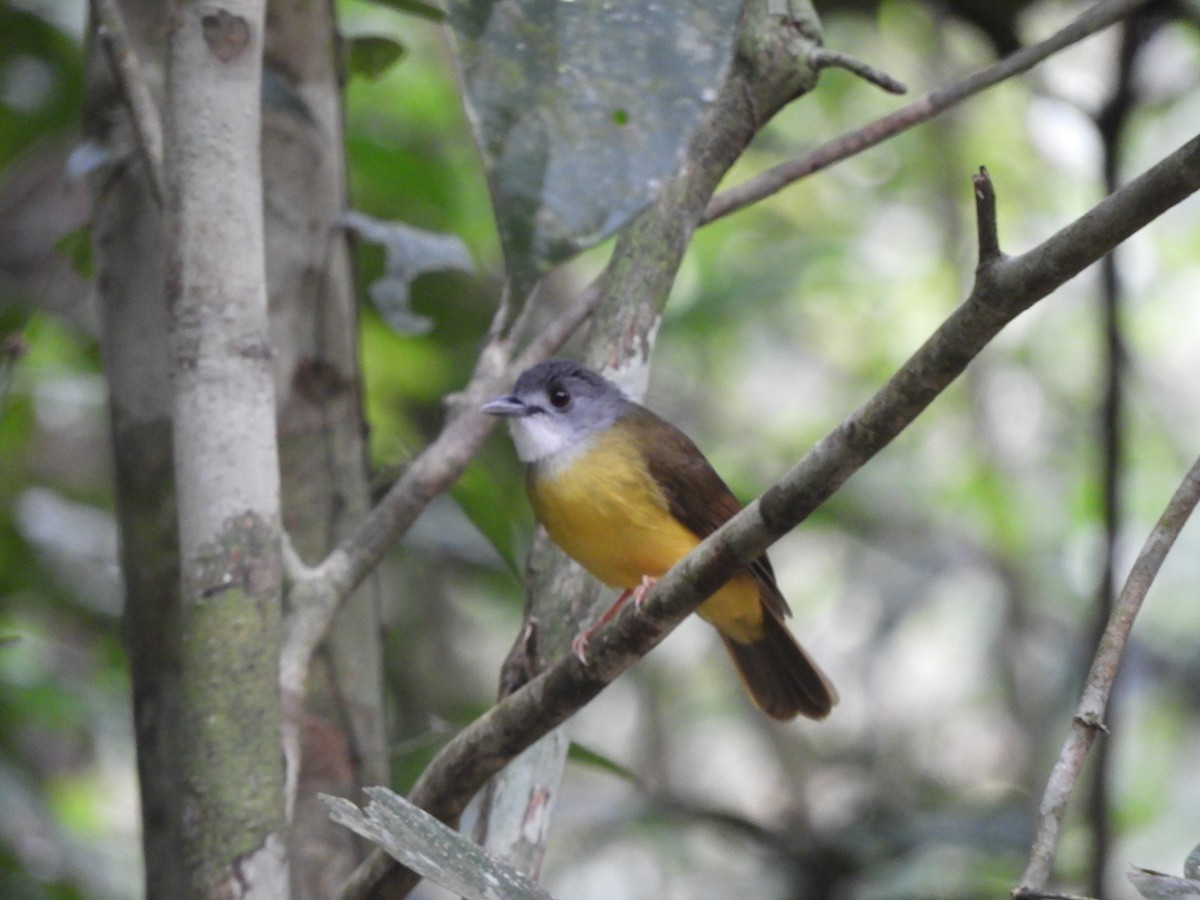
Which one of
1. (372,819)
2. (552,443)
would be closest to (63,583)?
(552,443)

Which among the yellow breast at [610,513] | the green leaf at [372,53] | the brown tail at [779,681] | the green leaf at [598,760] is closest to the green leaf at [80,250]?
the green leaf at [372,53]

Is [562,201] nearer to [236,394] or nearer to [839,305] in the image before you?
[236,394]

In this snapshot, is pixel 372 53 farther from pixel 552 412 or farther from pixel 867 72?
pixel 867 72

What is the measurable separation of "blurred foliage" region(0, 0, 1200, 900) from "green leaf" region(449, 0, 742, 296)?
1414 millimetres

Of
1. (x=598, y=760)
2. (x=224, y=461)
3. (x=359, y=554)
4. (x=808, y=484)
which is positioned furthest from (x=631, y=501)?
(x=808, y=484)

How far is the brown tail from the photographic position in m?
3.50

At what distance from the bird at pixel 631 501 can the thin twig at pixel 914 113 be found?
19.9 inches

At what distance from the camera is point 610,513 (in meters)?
3.00

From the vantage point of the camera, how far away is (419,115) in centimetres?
589

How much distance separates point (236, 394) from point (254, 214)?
265 mm

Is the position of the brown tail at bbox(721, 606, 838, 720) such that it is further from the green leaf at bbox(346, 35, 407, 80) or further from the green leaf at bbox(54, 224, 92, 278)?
the green leaf at bbox(54, 224, 92, 278)

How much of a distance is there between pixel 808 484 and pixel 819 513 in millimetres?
3532

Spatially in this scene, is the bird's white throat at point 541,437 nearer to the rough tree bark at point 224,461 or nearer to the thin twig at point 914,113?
the thin twig at point 914,113

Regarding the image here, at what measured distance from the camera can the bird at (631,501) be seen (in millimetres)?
2945
